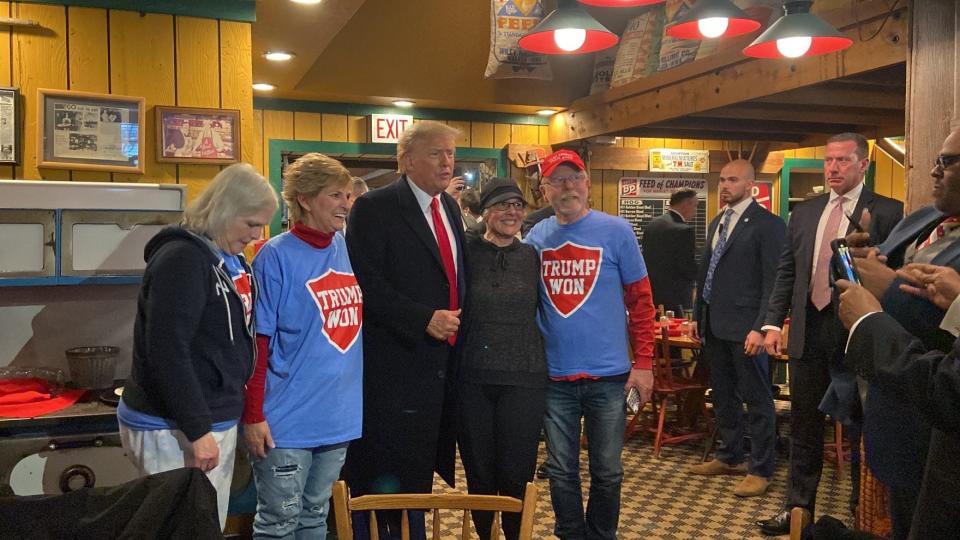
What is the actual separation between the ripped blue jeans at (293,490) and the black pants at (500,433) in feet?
1.74

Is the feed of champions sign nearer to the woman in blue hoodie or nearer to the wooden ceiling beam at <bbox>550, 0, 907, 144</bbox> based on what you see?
the woman in blue hoodie

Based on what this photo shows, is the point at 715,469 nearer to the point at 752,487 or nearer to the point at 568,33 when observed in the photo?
the point at 752,487

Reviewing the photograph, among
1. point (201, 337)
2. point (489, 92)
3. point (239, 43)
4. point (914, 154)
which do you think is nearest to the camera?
point (201, 337)

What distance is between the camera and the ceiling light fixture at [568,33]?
12.4 ft

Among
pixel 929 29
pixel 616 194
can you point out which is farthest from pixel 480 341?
pixel 616 194

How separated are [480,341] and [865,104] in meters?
3.51

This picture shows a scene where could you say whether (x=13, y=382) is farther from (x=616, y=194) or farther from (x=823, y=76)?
(x=616, y=194)

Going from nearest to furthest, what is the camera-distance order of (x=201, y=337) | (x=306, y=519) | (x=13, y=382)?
(x=201, y=337) → (x=306, y=519) → (x=13, y=382)

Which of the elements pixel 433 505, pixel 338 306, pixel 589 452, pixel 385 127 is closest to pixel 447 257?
pixel 338 306

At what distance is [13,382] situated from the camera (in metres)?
→ 3.10

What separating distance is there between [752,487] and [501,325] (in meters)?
2.29

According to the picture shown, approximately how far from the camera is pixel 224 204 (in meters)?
2.35

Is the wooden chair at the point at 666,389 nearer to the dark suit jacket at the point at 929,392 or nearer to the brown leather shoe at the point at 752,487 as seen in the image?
the brown leather shoe at the point at 752,487

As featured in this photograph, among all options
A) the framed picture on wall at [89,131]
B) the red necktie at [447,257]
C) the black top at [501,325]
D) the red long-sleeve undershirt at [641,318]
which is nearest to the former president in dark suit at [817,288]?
the red long-sleeve undershirt at [641,318]
